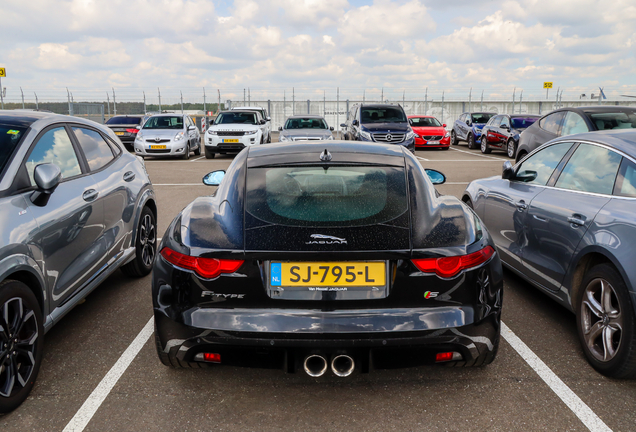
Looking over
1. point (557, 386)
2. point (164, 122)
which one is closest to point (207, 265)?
point (557, 386)

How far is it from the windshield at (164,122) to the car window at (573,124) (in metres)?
13.3

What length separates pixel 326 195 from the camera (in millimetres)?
2904

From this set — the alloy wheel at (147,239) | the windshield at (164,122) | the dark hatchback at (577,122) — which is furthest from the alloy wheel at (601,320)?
the windshield at (164,122)

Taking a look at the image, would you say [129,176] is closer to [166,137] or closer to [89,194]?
[89,194]

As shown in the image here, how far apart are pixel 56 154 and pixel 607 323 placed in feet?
Result: 12.4

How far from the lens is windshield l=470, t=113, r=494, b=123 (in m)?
24.6

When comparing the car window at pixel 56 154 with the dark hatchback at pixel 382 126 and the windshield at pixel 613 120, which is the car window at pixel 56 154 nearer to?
the windshield at pixel 613 120

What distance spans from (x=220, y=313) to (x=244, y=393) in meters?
0.66

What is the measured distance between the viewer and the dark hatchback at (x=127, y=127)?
2205 centimetres

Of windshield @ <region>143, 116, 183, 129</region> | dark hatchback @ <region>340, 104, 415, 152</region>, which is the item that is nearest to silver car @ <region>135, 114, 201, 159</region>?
windshield @ <region>143, 116, 183, 129</region>

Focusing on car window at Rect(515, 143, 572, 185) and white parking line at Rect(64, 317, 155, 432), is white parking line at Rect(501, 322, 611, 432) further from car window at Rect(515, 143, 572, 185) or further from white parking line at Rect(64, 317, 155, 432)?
white parking line at Rect(64, 317, 155, 432)

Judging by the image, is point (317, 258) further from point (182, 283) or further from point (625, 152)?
point (625, 152)

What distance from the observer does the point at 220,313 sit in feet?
8.48

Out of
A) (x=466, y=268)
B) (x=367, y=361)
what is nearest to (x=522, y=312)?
(x=466, y=268)
